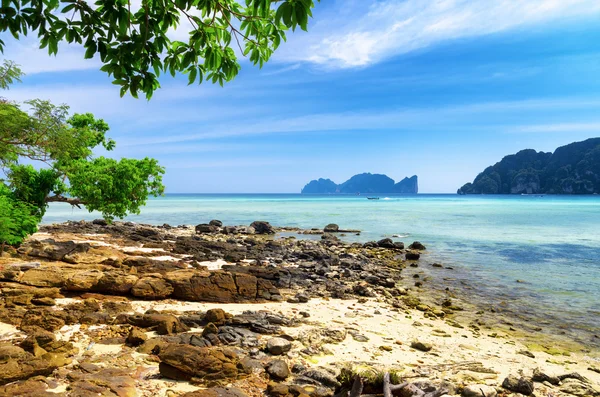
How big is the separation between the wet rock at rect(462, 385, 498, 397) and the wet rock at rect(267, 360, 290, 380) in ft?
11.3

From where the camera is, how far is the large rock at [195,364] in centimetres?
665

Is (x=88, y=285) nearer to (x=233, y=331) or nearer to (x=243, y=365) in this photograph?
(x=233, y=331)

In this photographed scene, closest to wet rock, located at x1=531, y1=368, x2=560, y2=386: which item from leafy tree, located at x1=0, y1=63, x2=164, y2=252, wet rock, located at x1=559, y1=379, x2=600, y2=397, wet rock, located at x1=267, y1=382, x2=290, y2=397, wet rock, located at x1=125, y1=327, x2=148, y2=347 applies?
wet rock, located at x1=559, y1=379, x2=600, y2=397

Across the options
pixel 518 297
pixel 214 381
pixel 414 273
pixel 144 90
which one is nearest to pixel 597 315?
pixel 518 297

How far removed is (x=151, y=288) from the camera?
11.8 m

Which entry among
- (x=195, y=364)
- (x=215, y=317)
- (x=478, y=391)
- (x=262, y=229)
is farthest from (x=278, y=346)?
(x=262, y=229)

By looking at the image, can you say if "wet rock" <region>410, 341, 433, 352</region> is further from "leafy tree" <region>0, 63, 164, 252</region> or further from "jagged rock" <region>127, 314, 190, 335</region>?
"leafy tree" <region>0, 63, 164, 252</region>

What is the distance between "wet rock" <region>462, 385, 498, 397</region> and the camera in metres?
6.90

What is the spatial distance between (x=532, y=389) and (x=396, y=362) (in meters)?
2.72

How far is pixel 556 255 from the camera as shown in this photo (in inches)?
1138

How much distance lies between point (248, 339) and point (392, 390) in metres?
3.80

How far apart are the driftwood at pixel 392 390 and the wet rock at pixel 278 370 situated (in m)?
1.52

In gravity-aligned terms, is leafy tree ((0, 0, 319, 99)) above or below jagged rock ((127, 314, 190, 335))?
above

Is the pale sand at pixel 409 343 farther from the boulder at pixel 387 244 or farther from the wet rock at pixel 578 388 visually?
the boulder at pixel 387 244
